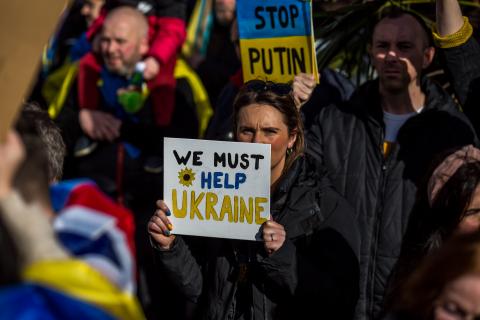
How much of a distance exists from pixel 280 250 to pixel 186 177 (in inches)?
17.9

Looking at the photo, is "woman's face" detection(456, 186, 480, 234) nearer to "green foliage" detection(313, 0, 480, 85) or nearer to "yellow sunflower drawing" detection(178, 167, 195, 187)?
"yellow sunflower drawing" detection(178, 167, 195, 187)

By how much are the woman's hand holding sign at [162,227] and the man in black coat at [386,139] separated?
3.47ft

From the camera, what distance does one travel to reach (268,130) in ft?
13.5

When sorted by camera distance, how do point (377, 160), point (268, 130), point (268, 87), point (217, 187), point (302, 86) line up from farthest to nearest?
1. point (377, 160)
2. point (302, 86)
3. point (268, 87)
4. point (268, 130)
5. point (217, 187)

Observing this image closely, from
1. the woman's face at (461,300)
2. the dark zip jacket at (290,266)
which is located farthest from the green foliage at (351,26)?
the woman's face at (461,300)

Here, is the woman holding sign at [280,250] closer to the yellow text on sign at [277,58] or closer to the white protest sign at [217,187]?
the white protest sign at [217,187]

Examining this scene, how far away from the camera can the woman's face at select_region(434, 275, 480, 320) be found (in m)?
2.55

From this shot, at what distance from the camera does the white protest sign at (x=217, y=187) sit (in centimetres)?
383

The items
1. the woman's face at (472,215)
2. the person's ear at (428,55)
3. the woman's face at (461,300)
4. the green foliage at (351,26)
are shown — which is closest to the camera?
the woman's face at (461,300)

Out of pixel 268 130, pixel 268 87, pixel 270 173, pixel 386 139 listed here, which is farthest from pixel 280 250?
pixel 386 139

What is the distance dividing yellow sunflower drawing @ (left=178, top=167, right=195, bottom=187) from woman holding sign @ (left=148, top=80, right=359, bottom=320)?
4.6 inches

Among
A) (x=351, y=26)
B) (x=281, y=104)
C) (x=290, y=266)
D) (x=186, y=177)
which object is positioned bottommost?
(x=290, y=266)

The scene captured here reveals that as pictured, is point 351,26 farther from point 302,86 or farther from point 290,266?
point 290,266

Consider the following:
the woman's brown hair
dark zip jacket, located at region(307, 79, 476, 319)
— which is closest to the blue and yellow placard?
dark zip jacket, located at region(307, 79, 476, 319)
